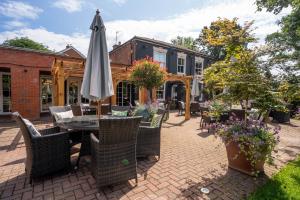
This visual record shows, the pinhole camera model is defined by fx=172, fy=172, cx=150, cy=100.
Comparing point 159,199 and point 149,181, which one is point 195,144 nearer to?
point 149,181

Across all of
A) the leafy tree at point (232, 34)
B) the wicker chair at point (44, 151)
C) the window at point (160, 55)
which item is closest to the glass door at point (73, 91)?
the window at point (160, 55)

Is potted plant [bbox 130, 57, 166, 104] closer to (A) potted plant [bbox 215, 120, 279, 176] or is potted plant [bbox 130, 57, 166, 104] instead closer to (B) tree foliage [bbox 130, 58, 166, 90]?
(B) tree foliage [bbox 130, 58, 166, 90]

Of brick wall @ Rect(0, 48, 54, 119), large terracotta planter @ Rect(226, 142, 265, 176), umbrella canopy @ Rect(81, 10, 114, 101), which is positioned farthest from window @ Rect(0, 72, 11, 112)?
large terracotta planter @ Rect(226, 142, 265, 176)

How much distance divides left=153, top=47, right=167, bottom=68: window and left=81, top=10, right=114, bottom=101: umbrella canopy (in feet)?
33.9

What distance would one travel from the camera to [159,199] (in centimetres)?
238

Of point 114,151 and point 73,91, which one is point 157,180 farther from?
point 73,91

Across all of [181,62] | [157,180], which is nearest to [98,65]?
[157,180]

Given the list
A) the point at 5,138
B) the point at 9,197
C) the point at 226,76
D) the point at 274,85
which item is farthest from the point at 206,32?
the point at 5,138

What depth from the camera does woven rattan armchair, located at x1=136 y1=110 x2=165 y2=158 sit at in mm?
3574

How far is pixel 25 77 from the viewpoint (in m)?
9.02

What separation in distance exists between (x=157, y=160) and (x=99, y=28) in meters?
3.27

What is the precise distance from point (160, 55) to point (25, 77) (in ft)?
31.7

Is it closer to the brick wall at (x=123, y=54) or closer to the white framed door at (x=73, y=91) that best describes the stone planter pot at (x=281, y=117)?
the brick wall at (x=123, y=54)

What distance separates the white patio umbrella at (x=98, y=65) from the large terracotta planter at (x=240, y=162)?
9.24 ft
